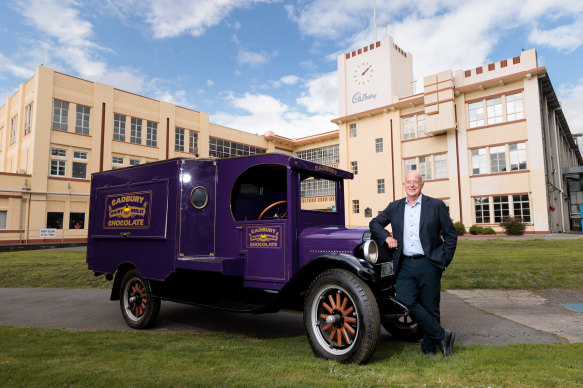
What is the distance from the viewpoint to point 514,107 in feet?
86.8

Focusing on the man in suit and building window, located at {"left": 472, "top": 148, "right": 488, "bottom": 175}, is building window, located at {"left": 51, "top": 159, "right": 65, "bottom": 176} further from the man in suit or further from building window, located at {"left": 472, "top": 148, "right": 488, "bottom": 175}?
building window, located at {"left": 472, "top": 148, "right": 488, "bottom": 175}

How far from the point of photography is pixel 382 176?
33094 millimetres

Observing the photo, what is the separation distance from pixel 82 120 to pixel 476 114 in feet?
101

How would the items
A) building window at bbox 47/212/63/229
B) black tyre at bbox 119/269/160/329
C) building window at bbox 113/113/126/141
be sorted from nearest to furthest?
black tyre at bbox 119/269/160/329 < building window at bbox 47/212/63/229 < building window at bbox 113/113/126/141

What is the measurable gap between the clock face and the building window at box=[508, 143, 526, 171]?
45.5ft

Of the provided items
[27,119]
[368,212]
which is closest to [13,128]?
[27,119]

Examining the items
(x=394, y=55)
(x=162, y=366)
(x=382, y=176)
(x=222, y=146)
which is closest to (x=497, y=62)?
(x=394, y=55)

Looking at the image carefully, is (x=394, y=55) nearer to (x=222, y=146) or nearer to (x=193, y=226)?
(x=222, y=146)

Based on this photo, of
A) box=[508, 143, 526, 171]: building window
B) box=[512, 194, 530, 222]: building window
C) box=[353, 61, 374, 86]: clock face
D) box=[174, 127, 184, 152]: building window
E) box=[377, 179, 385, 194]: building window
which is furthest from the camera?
box=[174, 127, 184, 152]: building window

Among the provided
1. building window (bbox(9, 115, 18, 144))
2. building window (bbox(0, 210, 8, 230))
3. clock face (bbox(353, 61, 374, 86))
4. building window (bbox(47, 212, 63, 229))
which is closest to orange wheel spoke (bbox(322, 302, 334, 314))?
building window (bbox(47, 212, 63, 229))

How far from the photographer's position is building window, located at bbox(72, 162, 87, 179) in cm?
2988

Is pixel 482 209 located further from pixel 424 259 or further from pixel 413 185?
pixel 424 259

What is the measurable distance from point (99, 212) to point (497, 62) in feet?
95.1

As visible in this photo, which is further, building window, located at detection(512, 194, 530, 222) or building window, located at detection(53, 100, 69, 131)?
building window, located at detection(53, 100, 69, 131)
